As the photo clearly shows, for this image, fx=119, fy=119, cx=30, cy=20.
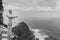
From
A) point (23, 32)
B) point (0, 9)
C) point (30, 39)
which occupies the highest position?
point (0, 9)

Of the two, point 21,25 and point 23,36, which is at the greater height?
→ point 21,25

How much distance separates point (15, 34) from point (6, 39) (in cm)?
161

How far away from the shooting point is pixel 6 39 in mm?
14617

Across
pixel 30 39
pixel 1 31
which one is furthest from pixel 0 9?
pixel 30 39

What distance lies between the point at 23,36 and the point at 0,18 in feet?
14.7

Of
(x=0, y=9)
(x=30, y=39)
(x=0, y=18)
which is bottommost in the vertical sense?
(x=30, y=39)

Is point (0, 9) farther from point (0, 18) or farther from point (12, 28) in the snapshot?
point (12, 28)

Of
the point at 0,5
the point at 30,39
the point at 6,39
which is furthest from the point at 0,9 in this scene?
the point at 30,39

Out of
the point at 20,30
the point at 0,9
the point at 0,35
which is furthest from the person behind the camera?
the point at 0,9

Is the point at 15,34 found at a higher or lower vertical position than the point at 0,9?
lower

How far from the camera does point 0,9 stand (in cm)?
1603

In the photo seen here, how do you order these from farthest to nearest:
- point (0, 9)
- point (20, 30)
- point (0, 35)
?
1. point (0, 9)
2. point (0, 35)
3. point (20, 30)

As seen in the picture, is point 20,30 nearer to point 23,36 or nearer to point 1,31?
point 23,36

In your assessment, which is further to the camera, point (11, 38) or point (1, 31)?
point (1, 31)
